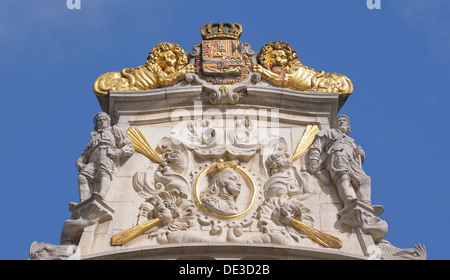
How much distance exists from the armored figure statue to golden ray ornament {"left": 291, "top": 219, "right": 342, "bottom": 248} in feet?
2.76

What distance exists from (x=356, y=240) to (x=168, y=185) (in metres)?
Result: 3.36

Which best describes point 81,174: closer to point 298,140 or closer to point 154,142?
point 154,142

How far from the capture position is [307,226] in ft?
62.3

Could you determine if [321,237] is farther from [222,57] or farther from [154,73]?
[154,73]

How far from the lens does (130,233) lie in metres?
18.8

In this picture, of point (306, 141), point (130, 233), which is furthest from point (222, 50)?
point (130, 233)

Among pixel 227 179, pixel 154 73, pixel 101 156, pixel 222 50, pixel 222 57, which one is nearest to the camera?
pixel 227 179

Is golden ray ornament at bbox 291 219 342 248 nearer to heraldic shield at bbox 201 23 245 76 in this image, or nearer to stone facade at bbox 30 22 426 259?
stone facade at bbox 30 22 426 259

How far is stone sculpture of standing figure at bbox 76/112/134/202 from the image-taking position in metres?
19.6

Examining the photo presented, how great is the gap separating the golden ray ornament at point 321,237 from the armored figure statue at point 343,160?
2.76 ft

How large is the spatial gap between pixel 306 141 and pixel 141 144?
9.74 ft

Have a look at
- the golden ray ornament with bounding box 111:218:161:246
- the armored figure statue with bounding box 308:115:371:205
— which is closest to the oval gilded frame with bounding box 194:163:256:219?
the golden ray ornament with bounding box 111:218:161:246

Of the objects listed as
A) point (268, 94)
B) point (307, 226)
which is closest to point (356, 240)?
point (307, 226)
